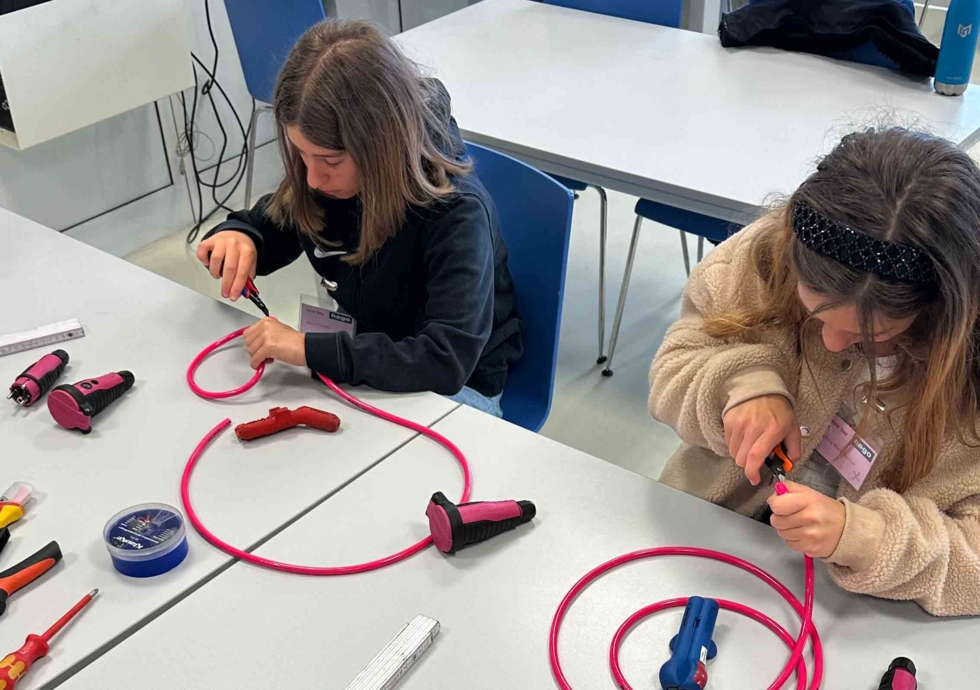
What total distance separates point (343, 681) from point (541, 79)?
1.68 m

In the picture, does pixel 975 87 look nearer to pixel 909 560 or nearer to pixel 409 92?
pixel 409 92

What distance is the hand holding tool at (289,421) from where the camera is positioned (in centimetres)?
117

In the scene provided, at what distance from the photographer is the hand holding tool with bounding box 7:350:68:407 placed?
1229 millimetres

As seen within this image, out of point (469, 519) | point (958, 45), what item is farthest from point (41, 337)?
point (958, 45)

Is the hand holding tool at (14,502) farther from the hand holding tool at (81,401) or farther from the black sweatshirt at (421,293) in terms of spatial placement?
the black sweatshirt at (421,293)

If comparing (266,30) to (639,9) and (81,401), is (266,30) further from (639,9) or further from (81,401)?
(81,401)

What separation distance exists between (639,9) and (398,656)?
85.9 inches

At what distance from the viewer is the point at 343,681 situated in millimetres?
874

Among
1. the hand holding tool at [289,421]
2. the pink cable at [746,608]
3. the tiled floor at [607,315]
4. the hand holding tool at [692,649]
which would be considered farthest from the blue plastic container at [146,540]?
the tiled floor at [607,315]

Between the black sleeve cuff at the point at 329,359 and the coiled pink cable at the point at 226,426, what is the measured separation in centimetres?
1

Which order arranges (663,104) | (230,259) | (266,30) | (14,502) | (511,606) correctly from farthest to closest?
Result: (266,30)
(663,104)
(230,259)
(14,502)
(511,606)

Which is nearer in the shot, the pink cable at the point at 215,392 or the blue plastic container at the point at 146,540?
the blue plastic container at the point at 146,540

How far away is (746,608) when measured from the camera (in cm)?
94

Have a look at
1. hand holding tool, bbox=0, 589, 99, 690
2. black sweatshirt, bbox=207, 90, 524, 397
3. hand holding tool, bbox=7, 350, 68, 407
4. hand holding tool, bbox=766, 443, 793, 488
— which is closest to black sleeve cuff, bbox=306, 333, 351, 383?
black sweatshirt, bbox=207, 90, 524, 397
